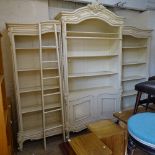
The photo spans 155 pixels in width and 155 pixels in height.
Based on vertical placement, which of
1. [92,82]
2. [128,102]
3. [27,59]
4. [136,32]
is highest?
[136,32]

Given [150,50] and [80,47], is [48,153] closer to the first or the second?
[80,47]

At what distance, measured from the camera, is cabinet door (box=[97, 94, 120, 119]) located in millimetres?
3201

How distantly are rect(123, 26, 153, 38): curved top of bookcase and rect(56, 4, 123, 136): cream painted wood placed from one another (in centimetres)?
21

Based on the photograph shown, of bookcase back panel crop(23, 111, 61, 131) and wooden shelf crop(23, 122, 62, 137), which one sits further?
bookcase back panel crop(23, 111, 61, 131)

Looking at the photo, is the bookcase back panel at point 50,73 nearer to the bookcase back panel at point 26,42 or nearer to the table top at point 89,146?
the bookcase back panel at point 26,42

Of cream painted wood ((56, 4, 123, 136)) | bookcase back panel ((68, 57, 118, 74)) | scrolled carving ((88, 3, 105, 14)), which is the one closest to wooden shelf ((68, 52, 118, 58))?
cream painted wood ((56, 4, 123, 136))

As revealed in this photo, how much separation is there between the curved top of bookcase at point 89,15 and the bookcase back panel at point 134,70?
3.98 ft

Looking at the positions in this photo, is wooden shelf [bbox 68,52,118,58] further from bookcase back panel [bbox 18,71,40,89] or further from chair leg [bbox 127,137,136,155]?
chair leg [bbox 127,137,136,155]

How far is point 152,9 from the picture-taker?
3.79 meters

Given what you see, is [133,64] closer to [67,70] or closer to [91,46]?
[91,46]

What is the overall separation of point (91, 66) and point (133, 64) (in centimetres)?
104

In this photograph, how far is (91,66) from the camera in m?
3.42

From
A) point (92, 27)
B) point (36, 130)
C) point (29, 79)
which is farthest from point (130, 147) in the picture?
point (92, 27)

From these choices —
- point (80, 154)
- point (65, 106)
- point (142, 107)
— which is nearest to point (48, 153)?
point (65, 106)
